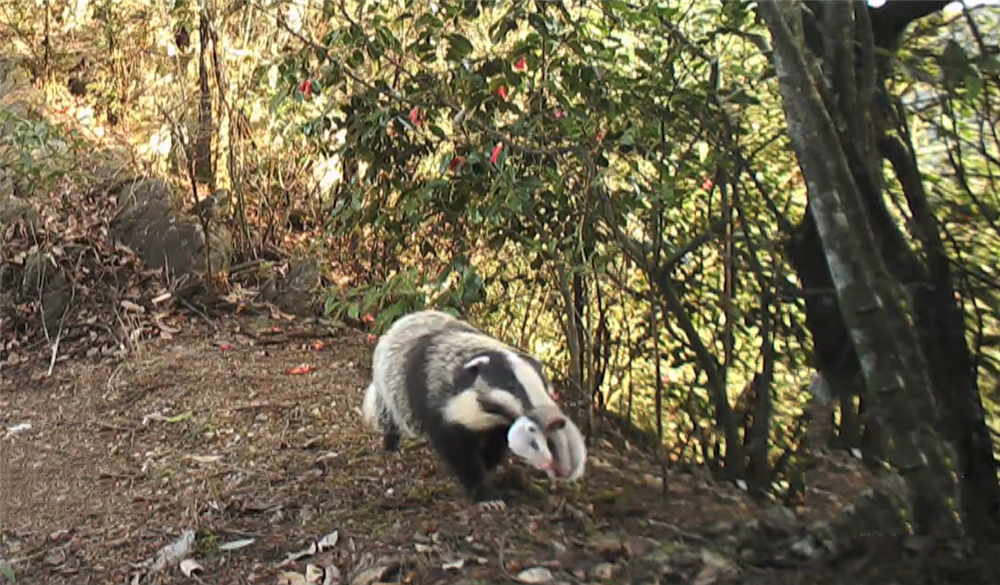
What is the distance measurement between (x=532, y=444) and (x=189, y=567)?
111 centimetres

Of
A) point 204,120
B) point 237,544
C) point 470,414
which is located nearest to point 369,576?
point 237,544

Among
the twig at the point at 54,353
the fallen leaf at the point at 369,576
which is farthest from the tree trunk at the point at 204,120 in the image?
the fallen leaf at the point at 369,576

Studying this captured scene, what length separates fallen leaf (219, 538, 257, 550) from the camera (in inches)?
118

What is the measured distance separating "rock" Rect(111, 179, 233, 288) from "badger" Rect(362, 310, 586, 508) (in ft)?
7.54

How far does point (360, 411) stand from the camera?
423 centimetres

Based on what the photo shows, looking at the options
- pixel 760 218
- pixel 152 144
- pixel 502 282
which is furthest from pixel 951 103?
pixel 152 144

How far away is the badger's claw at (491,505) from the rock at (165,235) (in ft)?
10.1

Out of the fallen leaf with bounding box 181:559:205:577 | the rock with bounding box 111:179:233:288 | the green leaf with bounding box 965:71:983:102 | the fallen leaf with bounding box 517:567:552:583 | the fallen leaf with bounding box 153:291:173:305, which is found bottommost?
the fallen leaf with bounding box 181:559:205:577

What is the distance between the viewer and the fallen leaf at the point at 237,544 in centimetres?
301

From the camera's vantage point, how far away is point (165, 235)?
5.70 metres

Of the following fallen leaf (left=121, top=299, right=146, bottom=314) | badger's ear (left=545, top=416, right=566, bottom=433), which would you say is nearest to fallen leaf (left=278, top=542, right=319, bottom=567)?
badger's ear (left=545, top=416, right=566, bottom=433)

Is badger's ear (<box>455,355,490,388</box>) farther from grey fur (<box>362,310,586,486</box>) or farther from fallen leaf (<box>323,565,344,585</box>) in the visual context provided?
fallen leaf (<box>323,565,344,585</box>)

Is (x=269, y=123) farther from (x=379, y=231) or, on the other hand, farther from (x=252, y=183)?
(x=379, y=231)

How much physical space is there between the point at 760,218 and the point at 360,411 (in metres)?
1.98
